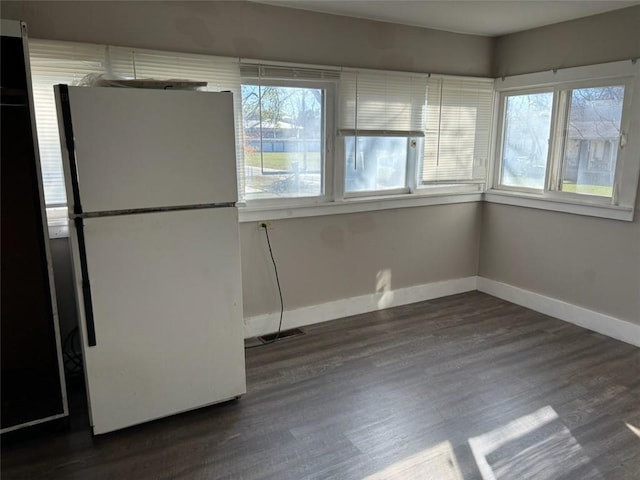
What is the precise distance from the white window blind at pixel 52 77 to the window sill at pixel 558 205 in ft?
11.3

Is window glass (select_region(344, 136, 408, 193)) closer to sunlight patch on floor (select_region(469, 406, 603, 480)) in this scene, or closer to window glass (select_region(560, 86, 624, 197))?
window glass (select_region(560, 86, 624, 197))

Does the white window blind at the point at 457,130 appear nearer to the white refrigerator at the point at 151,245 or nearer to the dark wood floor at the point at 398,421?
the dark wood floor at the point at 398,421

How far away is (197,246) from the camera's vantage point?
2.32 meters

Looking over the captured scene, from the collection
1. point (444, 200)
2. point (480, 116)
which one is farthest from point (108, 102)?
point (480, 116)

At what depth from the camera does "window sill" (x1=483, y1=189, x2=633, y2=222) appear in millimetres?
3339

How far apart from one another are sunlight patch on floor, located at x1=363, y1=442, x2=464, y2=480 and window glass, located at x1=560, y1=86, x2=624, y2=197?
248 cm

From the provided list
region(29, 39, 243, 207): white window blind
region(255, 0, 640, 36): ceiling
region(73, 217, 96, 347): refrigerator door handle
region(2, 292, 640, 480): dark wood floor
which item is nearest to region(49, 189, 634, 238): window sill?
region(29, 39, 243, 207): white window blind

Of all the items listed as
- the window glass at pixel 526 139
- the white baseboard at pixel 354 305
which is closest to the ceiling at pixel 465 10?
the window glass at pixel 526 139

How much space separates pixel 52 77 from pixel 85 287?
1.28 metres

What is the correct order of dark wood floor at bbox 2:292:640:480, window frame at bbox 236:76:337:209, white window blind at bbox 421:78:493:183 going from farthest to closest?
1. white window blind at bbox 421:78:493:183
2. window frame at bbox 236:76:337:209
3. dark wood floor at bbox 2:292:640:480

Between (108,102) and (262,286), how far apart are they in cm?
182

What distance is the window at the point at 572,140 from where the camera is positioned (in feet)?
10.7

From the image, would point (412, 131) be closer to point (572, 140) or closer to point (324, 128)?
point (324, 128)

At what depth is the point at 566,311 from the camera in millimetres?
3793
